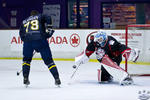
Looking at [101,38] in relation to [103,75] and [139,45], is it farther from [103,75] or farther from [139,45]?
[139,45]

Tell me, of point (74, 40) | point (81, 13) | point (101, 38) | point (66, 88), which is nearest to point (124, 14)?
point (81, 13)

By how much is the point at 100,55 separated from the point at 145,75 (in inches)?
66.8

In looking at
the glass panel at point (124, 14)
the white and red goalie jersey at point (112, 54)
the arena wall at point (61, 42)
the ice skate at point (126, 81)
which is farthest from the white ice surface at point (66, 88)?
the glass panel at point (124, 14)

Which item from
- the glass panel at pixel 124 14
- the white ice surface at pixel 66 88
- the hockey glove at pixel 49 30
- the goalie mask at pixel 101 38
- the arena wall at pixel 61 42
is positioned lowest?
the white ice surface at pixel 66 88

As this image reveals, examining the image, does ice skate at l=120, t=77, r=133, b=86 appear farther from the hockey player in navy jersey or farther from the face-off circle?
the face-off circle

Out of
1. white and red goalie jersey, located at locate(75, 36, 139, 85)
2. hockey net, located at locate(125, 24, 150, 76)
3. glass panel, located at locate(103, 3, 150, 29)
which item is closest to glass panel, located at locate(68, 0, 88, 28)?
glass panel, located at locate(103, 3, 150, 29)

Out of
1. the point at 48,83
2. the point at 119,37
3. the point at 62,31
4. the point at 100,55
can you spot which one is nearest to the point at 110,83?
the point at 100,55

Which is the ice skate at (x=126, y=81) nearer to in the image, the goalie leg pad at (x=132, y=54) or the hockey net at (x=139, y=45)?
the goalie leg pad at (x=132, y=54)

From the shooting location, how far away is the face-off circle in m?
12.7

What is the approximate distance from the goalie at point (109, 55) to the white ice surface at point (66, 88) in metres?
0.19

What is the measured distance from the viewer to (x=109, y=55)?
8.40 m

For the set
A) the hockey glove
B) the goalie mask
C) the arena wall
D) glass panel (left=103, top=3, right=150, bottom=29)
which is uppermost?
glass panel (left=103, top=3, right=150, bottom=29)

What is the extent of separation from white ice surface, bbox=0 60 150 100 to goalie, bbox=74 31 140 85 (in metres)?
0.19

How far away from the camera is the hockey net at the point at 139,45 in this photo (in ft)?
31.0
